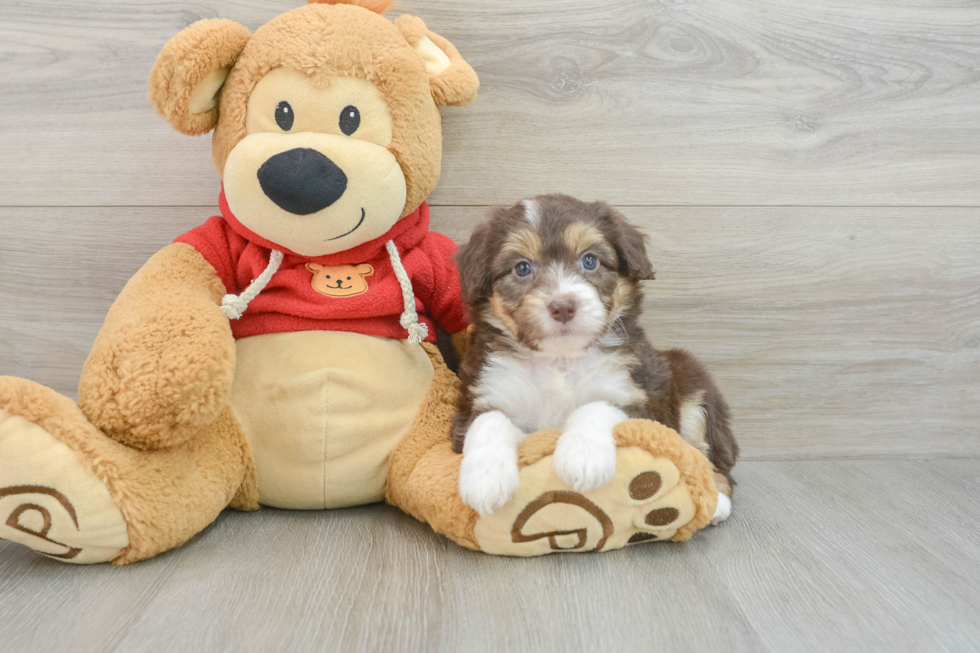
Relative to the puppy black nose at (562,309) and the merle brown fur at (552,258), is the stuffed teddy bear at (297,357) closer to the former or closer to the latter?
the merle brown fur at (552,258)

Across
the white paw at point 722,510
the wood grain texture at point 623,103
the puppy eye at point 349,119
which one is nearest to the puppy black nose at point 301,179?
the puppy eye at point 349,119

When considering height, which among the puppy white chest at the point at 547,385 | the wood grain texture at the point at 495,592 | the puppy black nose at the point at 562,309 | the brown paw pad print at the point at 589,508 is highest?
the puppy black nose at the point at 562,309

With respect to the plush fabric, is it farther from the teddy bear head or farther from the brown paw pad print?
the brown paw pad print

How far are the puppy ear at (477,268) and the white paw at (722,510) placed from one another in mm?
803

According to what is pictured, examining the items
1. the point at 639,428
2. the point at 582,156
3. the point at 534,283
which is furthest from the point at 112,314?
the point at 582,156

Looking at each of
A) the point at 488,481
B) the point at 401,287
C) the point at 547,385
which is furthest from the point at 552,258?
the point at 488,481

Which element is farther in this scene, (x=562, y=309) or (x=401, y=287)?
(x=401, y=287)

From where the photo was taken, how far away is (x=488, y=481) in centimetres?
143

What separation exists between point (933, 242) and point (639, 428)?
1.48 m

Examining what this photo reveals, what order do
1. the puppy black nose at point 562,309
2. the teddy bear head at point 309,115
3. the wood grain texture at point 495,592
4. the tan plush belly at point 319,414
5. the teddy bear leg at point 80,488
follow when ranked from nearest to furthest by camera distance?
the wood grain texture at point 495,592 < the teddy bear leg at point 80,488 < the puppy black nose at point 562,309 < the teddy bear head at point 309,115 < the tan plush belly at point 319,414

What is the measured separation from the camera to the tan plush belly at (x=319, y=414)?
174 centimetres

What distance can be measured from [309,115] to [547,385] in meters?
0.87

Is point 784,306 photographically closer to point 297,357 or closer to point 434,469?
point 434,469

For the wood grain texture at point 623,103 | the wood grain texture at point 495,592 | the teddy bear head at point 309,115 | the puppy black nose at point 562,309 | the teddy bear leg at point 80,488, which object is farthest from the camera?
the wood grain texture at point 623,103
